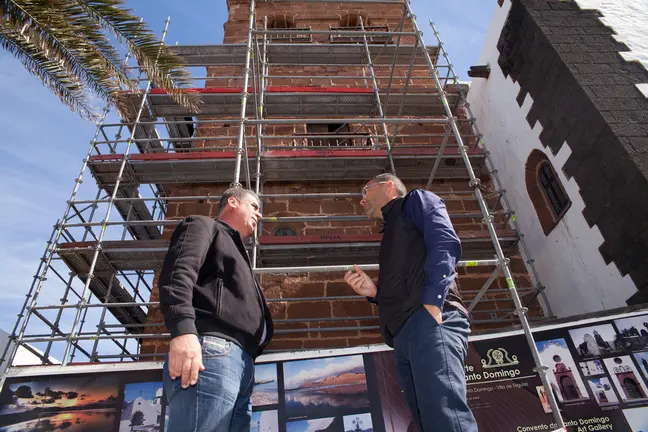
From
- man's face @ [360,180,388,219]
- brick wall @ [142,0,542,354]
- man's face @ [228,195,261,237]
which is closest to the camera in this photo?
man's face @ [228,195,261,237]

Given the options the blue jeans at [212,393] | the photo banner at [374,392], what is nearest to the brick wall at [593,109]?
the photo banner at [374,392]

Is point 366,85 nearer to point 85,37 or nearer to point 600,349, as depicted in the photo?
point 85,37

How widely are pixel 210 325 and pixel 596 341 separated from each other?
3617 millimetres

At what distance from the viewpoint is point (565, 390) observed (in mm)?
4086

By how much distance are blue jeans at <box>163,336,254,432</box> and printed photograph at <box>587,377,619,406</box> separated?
3.24 metres

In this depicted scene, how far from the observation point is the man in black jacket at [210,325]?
2.16 meters

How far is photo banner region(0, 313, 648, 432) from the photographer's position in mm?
3906

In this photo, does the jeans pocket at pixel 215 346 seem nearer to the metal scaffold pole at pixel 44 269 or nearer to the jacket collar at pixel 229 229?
the jacket collar at pixel 229 229

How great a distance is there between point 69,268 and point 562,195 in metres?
7.32

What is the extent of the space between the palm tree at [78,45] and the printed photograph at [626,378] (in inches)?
228

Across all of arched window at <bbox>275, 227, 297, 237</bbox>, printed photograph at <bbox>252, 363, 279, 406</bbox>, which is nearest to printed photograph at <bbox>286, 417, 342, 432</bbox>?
printed photograph at <bbox>252, 363, 279, 406</bbox>

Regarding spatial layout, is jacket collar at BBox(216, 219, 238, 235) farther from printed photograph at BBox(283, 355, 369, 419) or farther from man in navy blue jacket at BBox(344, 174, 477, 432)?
printed photograph at BBox(283, 355, 369, 419)

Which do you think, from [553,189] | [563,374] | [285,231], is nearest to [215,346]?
Answer: [563,374]

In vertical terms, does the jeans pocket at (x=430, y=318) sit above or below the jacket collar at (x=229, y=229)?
below
